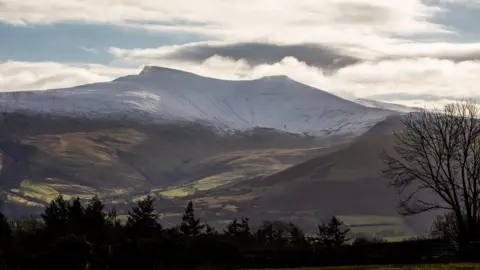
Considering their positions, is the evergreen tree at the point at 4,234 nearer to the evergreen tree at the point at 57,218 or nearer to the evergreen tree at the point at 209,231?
the evergreen tree at the point at 57,218

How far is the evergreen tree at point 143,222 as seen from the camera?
46.7m

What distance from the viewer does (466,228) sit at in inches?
2032

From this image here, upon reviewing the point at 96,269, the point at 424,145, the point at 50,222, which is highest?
the point at 424,145

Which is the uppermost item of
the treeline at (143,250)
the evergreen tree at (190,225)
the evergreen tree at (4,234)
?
the evergreen tree at (190,225)

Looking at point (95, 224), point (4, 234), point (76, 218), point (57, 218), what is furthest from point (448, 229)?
point (4, 234)

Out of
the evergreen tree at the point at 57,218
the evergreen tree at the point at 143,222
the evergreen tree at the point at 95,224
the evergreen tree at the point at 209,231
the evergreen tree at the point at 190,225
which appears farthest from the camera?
the evergreen tree at the point at 190,225

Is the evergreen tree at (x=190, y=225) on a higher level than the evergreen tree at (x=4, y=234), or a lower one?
higher

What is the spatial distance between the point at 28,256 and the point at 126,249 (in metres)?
4.11

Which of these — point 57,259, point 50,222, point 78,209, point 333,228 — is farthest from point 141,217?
point 333,228

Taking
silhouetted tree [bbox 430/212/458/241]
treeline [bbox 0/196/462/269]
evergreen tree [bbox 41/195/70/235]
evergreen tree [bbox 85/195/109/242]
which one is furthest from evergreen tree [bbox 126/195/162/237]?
silhouetted tree [bbox 430/212/458/241]

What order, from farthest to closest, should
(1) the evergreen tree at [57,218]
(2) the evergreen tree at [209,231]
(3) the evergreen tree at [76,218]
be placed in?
1. (2) the evergreen tree at [209,231]
2. (3) the evergreen tree at [76,218]
3. (1) the evergreen tree at [57,218]

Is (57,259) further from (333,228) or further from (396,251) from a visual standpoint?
(333,228)

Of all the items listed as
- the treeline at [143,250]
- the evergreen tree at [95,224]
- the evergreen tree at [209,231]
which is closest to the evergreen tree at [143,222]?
the treeline at [143,250]

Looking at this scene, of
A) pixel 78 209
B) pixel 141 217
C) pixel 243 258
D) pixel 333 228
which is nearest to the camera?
pixel 243 258
